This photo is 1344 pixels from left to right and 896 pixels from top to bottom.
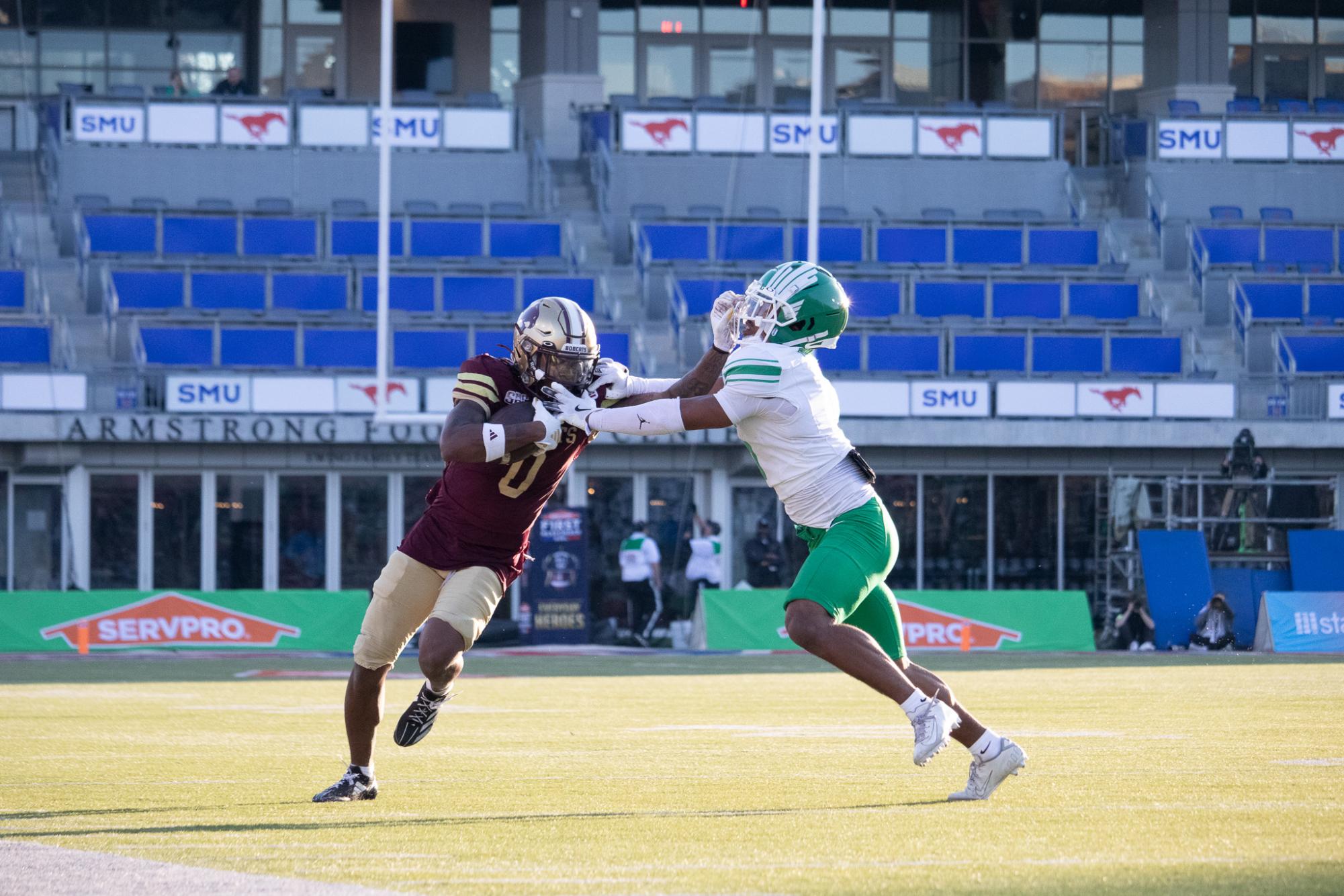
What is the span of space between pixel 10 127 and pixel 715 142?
12.9 m

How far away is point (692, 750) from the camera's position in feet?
30.3

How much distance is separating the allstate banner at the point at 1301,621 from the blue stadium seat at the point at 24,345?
16202mm

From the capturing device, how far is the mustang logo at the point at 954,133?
31828mm

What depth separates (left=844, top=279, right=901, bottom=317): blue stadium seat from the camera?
27750 millimetres

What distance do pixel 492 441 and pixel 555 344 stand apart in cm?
52

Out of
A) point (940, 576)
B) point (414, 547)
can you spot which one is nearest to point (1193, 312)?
point (940, 576)

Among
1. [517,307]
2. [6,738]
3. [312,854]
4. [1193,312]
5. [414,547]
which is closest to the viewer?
[312,854]

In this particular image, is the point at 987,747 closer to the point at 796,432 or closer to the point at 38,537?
the point at 796,432

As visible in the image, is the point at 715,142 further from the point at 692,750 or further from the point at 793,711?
the point at 692,750

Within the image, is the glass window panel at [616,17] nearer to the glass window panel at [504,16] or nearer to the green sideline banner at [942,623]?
the glass window panel at [504,16]

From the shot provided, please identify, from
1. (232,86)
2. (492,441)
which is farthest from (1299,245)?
(492,441)

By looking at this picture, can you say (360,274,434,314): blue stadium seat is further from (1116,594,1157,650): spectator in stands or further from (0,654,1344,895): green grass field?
(0,654,1344,895): green grass field

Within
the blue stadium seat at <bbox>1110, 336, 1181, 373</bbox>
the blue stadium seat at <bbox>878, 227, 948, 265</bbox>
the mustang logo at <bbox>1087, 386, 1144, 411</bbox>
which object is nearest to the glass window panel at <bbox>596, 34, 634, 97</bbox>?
the blue stadium seat at <bbox>878, 227, 948, 265</bbox>

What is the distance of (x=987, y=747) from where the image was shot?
22.4ft
